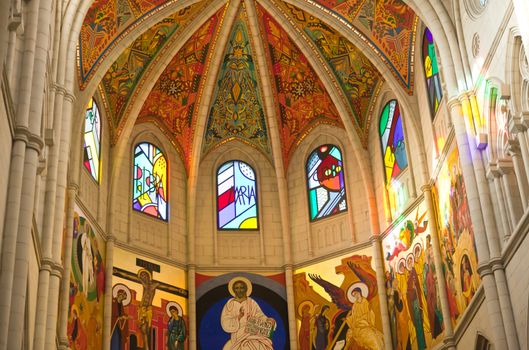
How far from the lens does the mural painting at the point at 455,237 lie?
16.9 metres

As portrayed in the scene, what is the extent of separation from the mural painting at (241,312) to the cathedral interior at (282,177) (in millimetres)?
37

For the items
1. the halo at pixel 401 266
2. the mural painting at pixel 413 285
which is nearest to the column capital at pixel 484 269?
the mural painting at pixel 413 285

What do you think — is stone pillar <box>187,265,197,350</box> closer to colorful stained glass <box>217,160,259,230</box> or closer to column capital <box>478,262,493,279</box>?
colorful stained glass <box>217,160,259,230</box>

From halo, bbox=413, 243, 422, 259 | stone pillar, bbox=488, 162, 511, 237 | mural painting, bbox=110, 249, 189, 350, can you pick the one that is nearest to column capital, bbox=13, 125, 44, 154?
stone pillar, bbox=488, 162, 511, 237

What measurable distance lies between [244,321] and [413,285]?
13.9 ft

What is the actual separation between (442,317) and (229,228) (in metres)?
6.69

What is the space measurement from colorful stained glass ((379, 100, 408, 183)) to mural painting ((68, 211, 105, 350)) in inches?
272

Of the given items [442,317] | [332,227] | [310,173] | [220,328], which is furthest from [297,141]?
[442,317]

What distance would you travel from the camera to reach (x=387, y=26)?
2102 centimetres

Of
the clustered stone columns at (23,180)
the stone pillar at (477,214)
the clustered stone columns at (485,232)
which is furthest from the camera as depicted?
the stone pillar at (477,214)

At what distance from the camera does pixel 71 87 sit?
17.0 meters

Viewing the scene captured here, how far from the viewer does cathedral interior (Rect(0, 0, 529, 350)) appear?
15680 mm

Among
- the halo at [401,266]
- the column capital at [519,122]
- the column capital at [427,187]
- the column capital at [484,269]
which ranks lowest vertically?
the column capital at [484,269]

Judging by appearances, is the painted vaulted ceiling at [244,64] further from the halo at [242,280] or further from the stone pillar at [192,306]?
the halo at [242,280]
